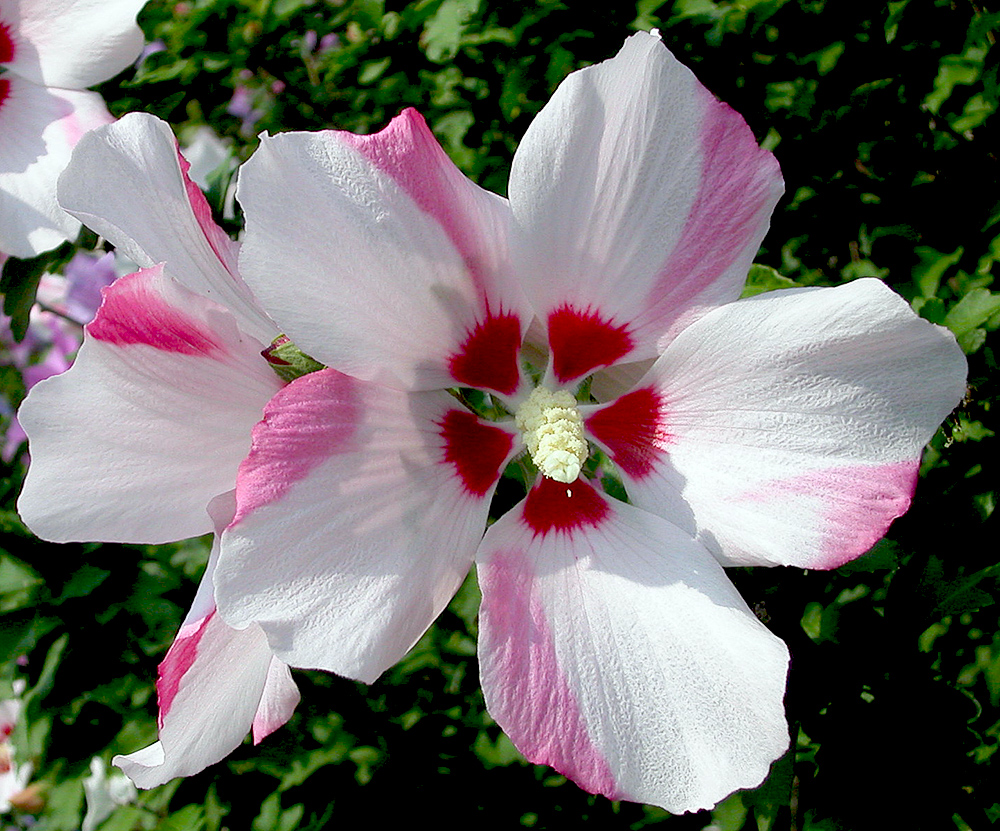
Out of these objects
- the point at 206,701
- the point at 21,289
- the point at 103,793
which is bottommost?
the point at 103,793

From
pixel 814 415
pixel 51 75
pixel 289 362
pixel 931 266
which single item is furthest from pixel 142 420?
pixel 931 266

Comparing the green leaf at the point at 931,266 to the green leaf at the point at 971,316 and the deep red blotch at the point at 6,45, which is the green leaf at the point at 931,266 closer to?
the green leaf at the point at 971,316

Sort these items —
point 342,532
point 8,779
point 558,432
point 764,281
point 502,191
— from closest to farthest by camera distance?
point 342,532, point 558,432, point 764,281, point 502,191, point 8,779

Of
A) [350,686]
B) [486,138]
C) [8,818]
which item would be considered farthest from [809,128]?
[8,818]

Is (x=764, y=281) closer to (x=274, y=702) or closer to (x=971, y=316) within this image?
(x=971, y=316)

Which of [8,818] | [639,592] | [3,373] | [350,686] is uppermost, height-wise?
[639,592]

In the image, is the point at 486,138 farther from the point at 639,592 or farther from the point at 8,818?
the point at 8,818
